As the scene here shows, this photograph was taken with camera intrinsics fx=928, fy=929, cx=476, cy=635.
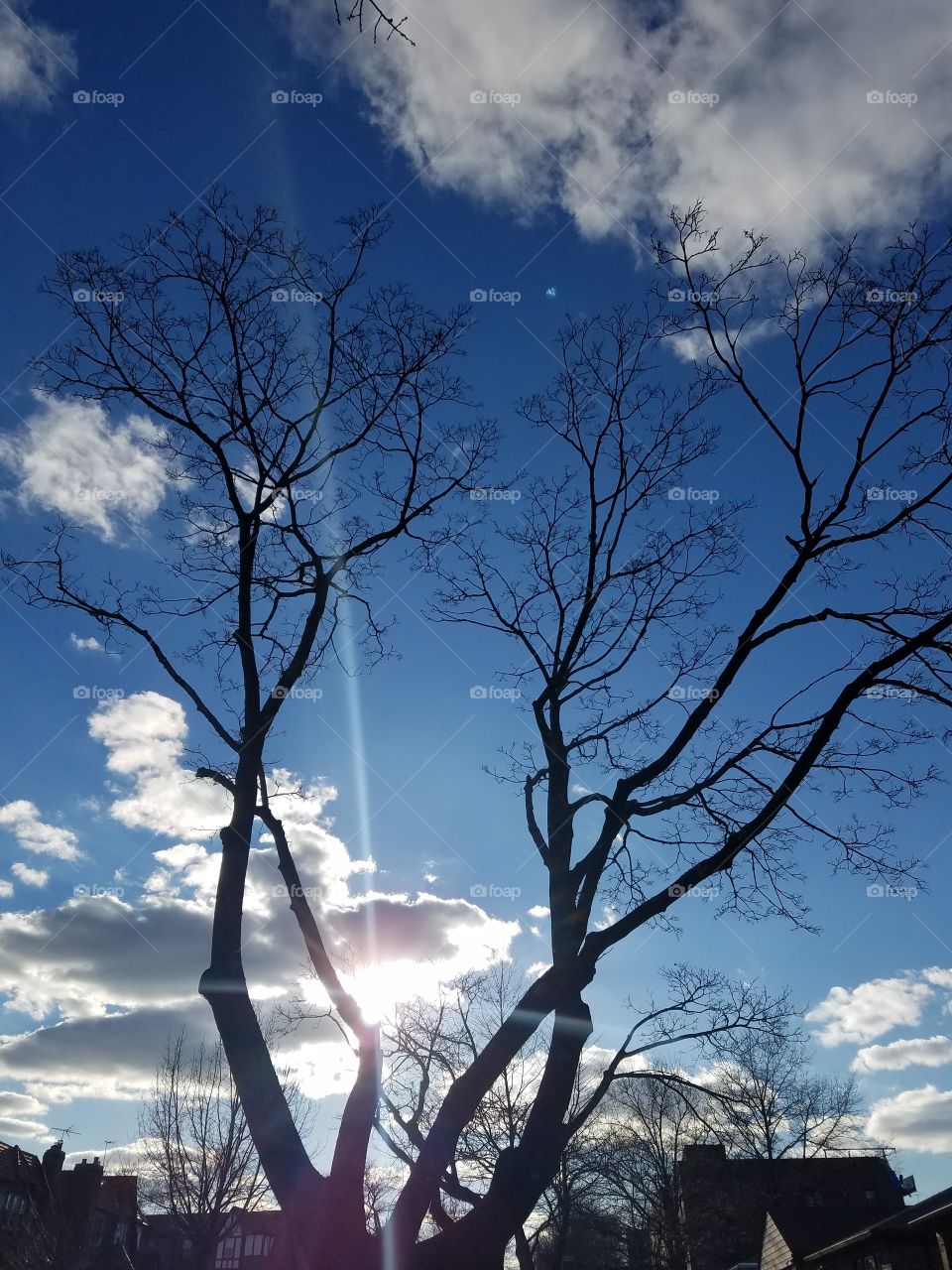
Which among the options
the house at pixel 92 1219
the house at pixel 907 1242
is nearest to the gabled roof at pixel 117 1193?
the house at pixel 92 1219

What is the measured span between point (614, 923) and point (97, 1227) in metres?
60.3

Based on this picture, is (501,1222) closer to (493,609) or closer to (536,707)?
(536,707)

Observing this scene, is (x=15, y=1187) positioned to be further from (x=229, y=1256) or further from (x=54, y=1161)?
(x=229, y=1256)

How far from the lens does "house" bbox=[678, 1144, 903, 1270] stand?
37688 millimetres

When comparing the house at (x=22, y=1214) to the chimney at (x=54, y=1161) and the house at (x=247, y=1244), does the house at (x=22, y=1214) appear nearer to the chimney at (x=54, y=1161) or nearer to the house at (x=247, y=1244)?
the chimney at (x=54, y=1161)

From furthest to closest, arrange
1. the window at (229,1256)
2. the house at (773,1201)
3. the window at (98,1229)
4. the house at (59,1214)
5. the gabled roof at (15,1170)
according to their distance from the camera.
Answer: the window at (98,1229), the window at (229,1256), the gabled roof at (15,1170), the house at (773,1201), the house at (59,1214)

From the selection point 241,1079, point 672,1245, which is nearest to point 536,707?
point 241,1079

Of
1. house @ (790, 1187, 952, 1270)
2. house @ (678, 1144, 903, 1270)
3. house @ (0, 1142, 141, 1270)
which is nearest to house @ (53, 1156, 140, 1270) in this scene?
house @ (0, 1142, 141, 1270)

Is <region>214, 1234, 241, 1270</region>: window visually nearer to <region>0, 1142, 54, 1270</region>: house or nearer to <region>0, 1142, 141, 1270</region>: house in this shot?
<region>0, 1142, 141, 1270</region>: house

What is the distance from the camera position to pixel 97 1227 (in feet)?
175

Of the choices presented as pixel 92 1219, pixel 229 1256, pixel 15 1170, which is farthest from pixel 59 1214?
pixel 229 1256

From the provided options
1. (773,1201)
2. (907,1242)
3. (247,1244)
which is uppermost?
(247,1244)

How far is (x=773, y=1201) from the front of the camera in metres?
40.4

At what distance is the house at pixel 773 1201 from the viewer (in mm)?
37688
